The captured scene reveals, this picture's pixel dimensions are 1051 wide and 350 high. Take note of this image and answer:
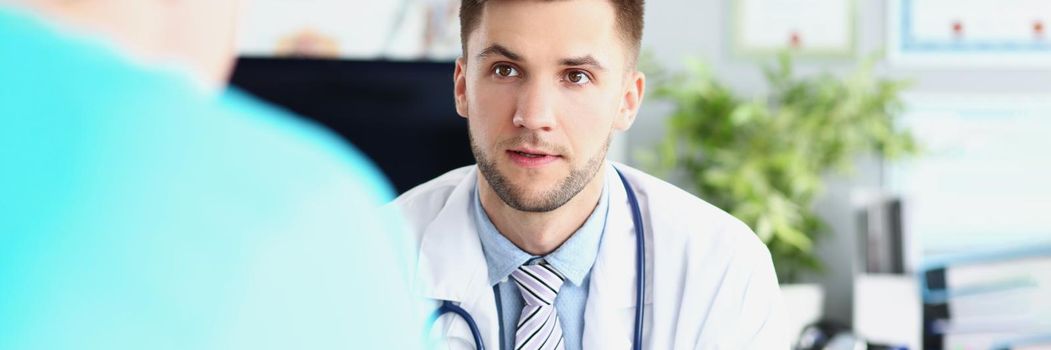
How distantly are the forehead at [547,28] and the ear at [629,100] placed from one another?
0.06m

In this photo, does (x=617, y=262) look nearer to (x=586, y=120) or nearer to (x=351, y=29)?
(x=586, y=120)

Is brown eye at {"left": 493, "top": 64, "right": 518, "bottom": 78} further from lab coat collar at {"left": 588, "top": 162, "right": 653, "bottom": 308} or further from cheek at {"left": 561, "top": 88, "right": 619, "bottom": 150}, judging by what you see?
lab coat collar at {"left": 588, "top": 162, "right": 653, "bottom": 308}

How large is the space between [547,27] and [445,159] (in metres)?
0.78

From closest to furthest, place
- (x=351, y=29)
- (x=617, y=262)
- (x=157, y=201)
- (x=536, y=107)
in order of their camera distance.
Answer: (x=157, y=201), (x=536, y=107), (x=617, y=262), (x=351, y=29)

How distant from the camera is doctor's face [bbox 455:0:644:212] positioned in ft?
2.60

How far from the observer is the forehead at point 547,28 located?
0.79 meters

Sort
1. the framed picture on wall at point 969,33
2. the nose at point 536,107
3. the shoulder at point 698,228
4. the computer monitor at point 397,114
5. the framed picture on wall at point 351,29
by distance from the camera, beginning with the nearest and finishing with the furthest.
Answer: the nose at point 536,107
the shoulder at point 698,228
the computer monitor at point 397,114
the framed picture on wall at point 351,29
the framed picture on wall at point 969,33

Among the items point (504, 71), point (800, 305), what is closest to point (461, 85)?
point (504, 71)

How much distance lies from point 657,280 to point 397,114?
30.0 inches

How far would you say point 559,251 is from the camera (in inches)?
34.5

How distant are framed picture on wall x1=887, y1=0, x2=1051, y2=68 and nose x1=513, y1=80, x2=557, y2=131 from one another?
5.07 ft

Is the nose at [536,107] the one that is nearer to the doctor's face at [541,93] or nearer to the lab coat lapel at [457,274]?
the doctor's face at [541,93]

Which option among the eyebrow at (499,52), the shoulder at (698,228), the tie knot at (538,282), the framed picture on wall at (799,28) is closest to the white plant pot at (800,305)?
the framed picture on wall at (799,28)

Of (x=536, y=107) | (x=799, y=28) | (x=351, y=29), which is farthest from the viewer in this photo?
(x=799, y=28)
